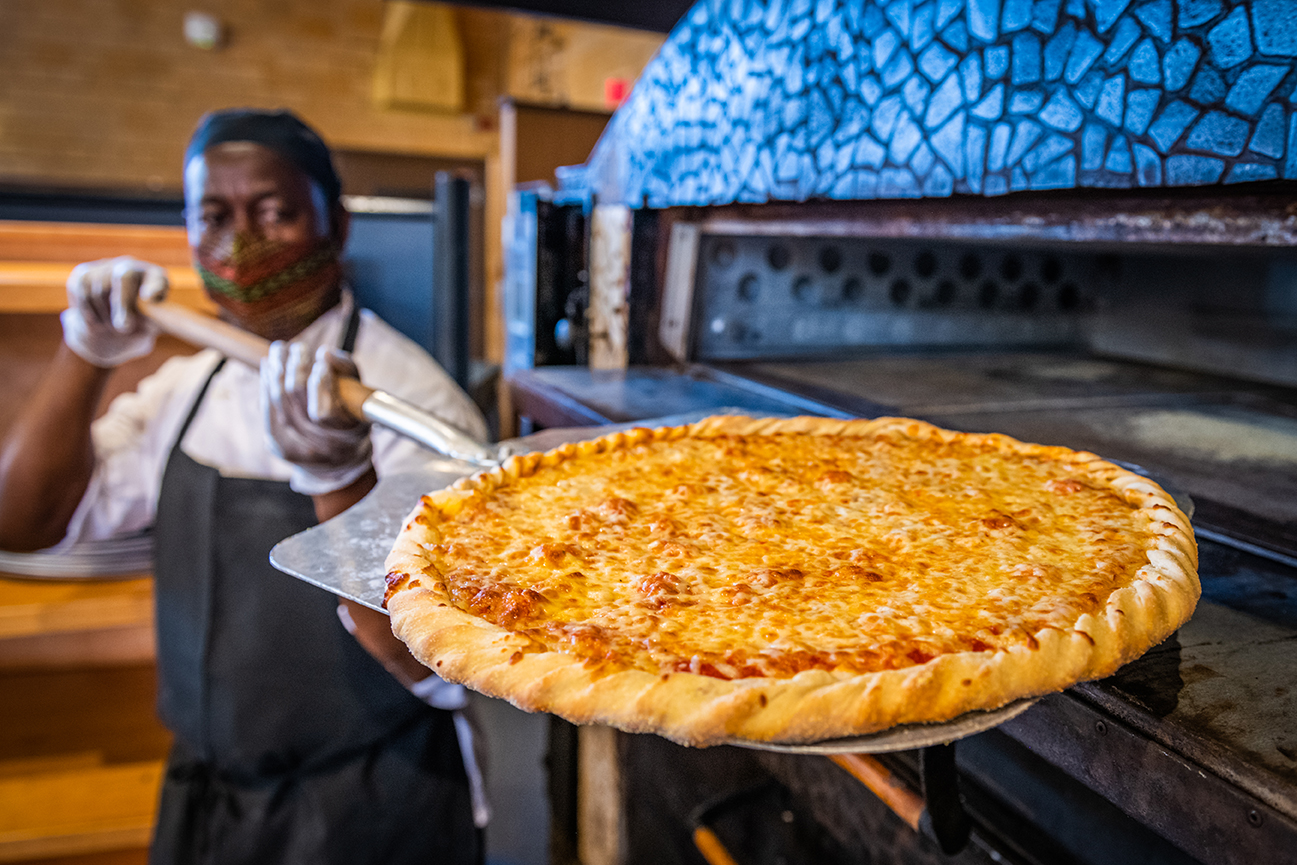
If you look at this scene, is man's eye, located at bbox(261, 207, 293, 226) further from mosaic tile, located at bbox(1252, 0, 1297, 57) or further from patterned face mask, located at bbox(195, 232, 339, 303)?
mosaic tile, located at bbox(1252, 0, 1297, 57)

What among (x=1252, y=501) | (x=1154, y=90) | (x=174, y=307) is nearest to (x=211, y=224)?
(x=174, y=307)

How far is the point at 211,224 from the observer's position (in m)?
1.74

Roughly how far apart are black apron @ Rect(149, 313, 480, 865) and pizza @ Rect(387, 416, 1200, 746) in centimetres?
80

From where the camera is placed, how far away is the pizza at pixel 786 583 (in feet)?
2.27

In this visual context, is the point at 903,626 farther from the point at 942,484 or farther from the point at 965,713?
the point at 942,484

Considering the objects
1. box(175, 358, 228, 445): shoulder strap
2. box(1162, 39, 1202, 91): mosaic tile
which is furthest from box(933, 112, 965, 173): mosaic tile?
box(175, 358, 228, 445): shoulder strap

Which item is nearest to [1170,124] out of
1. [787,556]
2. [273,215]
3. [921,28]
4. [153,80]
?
[921,28]

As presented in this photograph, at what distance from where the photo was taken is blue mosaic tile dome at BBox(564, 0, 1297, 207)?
3.26 ft

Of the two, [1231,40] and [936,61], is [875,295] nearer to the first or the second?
[936,61]

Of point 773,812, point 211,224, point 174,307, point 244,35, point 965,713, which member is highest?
point 244,35

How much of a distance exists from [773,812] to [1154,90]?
4.87 feet

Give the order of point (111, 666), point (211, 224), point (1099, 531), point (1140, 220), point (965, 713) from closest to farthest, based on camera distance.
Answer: point (965, 713), point (1099, 531), point (1140, 220), point (211, 224), point (111, 666)

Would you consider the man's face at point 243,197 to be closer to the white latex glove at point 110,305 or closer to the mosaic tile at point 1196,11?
the white latex glove at point 110,305

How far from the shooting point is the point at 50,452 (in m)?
1.93
